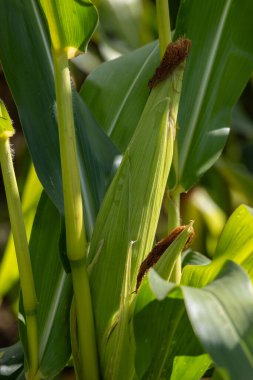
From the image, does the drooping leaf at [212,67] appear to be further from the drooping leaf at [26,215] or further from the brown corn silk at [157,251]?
the drooping leaf at [26,215]

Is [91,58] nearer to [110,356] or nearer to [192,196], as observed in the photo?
[192,196]

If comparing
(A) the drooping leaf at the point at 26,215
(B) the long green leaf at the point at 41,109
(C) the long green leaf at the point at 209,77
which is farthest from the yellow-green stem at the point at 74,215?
(A) the drooping leaf at the point at 26,215

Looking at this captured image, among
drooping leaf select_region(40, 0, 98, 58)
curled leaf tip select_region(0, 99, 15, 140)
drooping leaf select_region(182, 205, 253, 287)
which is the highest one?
drooping leaf select_region(40, 0, 98, 58)

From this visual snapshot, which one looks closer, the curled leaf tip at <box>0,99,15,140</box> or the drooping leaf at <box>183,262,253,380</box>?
the drooping leaf at <box>183,262,253,380</box>

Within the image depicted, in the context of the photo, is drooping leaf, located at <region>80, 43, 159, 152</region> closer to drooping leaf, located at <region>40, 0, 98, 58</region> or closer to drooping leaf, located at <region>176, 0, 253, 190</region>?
drooping leaf, located at <region>176, 0, 253, 190</region>

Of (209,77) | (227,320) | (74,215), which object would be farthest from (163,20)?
(227,320)

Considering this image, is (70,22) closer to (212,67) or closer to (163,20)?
(163,20)

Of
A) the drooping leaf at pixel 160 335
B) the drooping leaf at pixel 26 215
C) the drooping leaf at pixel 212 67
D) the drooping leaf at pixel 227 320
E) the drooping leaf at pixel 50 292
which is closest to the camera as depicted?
the drooping leaf at pixel 227 320

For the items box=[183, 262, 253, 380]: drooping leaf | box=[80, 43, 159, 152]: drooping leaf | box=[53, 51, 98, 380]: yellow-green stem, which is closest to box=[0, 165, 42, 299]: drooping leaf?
box=[80, 43, 159, 152]: drooping leaf
